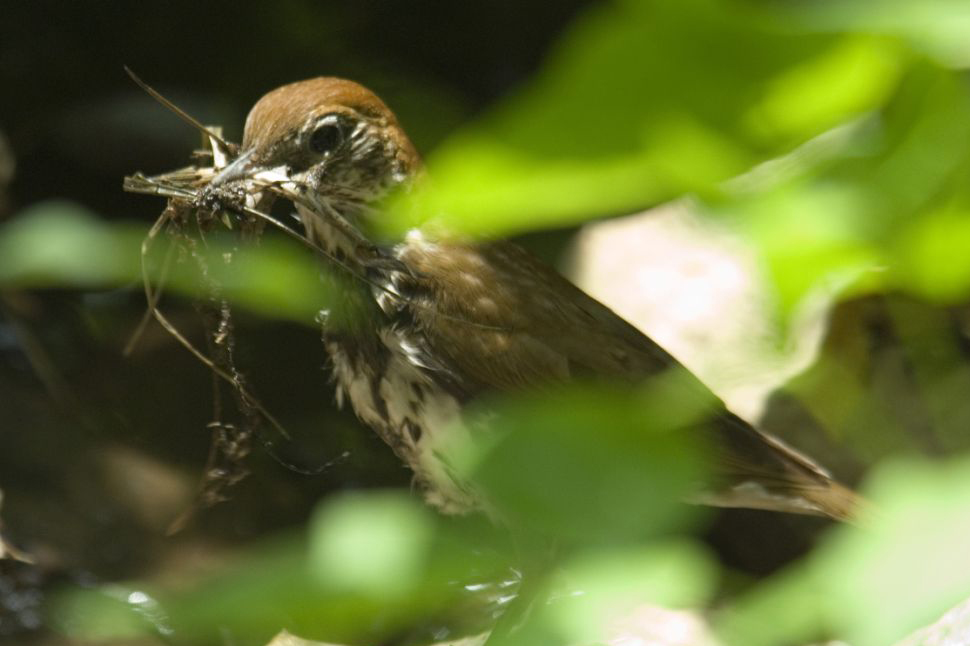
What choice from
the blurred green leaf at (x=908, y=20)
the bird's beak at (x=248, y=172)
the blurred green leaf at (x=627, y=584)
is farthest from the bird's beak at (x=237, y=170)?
the blurred green leaf at (x=908, y=20)

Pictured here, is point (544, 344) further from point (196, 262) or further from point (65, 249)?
point (65, 249)

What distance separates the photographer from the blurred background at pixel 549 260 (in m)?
0.61

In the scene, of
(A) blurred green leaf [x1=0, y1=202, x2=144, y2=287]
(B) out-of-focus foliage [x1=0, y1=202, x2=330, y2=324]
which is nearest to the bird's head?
(B) out-of-focus foliage [x1=0, y1=202, x2=330, y2=324]

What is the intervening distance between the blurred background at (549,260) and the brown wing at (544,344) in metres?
0.17

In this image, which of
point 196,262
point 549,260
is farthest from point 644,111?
point 549,260

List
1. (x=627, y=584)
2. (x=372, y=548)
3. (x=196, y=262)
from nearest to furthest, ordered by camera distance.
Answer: (x=627, y=584)
(x=372, y=548)
(x=196, y=262)

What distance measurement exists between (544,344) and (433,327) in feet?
0.76

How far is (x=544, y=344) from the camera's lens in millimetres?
2619

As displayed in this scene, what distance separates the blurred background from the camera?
614 millimetres

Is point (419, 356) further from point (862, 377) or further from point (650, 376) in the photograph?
point (862, 377)

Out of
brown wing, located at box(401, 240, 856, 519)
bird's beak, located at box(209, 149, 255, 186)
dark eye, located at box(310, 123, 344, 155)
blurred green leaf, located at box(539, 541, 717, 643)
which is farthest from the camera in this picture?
brown wing, located at box(401, 240, 856, 519)

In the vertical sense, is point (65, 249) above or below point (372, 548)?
above

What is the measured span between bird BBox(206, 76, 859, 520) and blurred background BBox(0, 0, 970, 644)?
183mm

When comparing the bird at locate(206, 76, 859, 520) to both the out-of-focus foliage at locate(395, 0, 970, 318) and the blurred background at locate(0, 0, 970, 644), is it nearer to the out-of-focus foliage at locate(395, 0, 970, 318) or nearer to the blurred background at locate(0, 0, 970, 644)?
the blurred background at locate(0, 0, 970, 644)
